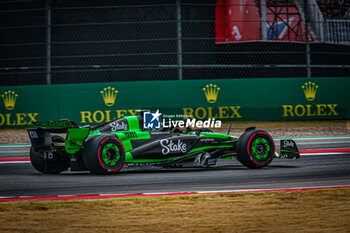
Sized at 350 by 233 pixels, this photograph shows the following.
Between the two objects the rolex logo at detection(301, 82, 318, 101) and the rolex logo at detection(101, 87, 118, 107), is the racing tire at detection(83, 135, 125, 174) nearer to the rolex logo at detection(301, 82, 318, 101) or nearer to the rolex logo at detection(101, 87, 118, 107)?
the rolex logo at detection(101, 87, 118, 107)

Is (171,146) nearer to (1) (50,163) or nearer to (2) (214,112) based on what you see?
(1) (50,163)

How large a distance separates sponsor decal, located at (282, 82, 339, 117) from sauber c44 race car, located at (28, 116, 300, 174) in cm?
853

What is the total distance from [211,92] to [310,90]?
339 cm

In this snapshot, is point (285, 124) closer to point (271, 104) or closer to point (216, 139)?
point (271, 104)

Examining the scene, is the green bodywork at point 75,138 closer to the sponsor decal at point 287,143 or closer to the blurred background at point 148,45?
the sponsor decal at point 287,143

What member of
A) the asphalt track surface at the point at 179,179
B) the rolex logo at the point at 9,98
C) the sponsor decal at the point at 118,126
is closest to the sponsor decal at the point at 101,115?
the rolex logo at the point at 9,98

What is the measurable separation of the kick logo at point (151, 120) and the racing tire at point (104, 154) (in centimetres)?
77

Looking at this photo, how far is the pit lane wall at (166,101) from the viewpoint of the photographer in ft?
57.8

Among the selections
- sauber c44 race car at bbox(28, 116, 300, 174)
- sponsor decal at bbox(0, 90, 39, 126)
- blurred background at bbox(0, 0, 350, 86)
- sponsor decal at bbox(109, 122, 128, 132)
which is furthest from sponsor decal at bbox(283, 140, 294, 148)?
blurred background at bbox(0, 0, 350, 86)

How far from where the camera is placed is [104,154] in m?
8.95

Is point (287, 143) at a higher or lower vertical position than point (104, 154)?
higher

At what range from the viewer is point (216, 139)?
993cm

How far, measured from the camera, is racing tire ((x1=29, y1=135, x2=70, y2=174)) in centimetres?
968

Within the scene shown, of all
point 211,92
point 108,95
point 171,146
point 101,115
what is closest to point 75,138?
point 171,146
